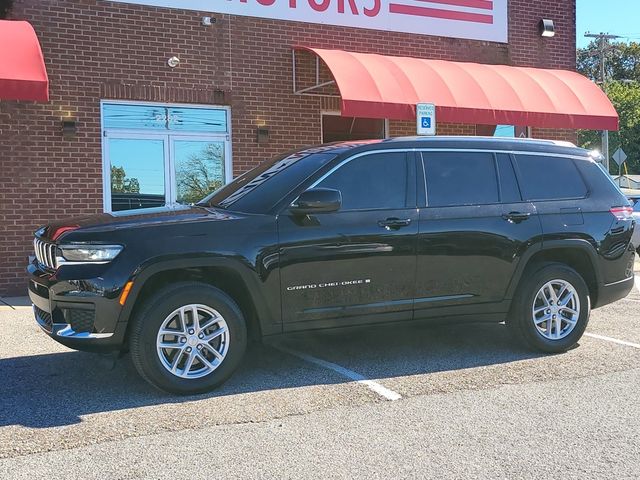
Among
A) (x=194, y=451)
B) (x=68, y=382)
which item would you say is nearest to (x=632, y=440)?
(x=194, y=451)

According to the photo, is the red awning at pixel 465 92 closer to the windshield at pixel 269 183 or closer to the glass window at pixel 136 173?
the glass window at pixel 136 173

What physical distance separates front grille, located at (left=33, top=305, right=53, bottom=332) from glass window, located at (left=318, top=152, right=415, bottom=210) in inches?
89.7

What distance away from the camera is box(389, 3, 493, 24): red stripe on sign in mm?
12107

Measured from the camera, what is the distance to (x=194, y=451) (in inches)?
153

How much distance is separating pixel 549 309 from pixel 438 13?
8.11 meters

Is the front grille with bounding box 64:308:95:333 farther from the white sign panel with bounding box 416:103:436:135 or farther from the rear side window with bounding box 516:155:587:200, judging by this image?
the white sign panel with bounding box 416:103:436:135

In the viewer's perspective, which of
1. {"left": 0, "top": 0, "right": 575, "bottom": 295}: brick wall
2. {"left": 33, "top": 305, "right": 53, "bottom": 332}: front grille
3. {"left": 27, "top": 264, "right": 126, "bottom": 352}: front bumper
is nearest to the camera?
{"left": 27, "top": 264, "right": 126, "bottom": 352}: front bumper

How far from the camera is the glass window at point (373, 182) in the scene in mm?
5391

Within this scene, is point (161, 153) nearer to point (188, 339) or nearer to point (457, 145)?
point (457, 145)

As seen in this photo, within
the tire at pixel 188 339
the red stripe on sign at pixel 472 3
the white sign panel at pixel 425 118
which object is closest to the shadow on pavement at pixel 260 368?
the tire at pixel 188 339

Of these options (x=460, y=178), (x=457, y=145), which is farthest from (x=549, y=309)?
(x=457, y=145)

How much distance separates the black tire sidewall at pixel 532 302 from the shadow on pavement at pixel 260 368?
0.65ft

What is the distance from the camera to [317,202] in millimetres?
5004

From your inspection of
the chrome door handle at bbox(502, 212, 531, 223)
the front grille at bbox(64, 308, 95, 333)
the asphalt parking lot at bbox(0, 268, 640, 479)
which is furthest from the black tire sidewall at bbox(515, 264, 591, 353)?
the front grille at bbox(64, 308, 95, 333)
